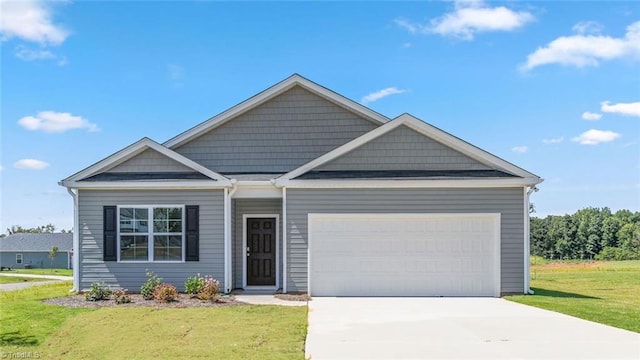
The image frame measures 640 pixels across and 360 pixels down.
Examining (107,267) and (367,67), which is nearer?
(107,267)

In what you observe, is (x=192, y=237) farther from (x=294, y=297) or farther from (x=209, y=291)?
(x=294, y=297)

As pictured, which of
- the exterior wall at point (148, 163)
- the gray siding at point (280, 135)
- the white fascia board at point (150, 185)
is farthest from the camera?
the gray siding at point (280, 135)

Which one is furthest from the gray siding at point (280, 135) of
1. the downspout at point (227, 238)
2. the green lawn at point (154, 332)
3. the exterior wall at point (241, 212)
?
the green lawn at point (154, 332)

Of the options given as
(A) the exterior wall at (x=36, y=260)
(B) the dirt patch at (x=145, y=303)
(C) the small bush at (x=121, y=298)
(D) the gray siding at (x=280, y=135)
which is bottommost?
(A) the exterior wall at (x=36, y=260)

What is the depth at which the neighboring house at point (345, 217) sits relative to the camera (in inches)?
531

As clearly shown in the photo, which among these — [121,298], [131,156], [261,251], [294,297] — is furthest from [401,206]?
[131,156]

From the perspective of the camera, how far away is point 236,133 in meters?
16.2

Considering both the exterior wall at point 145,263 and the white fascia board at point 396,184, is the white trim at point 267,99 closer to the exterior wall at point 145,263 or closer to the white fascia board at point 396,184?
the exterior wall at point 145,263

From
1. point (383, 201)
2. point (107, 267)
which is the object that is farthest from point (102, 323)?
point (383, 201)

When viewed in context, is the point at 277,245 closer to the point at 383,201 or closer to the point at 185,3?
the point at 383,201

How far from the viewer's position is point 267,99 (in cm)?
1619

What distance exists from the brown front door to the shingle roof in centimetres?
5021

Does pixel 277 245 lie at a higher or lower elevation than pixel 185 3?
lower

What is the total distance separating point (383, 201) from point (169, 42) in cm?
838
